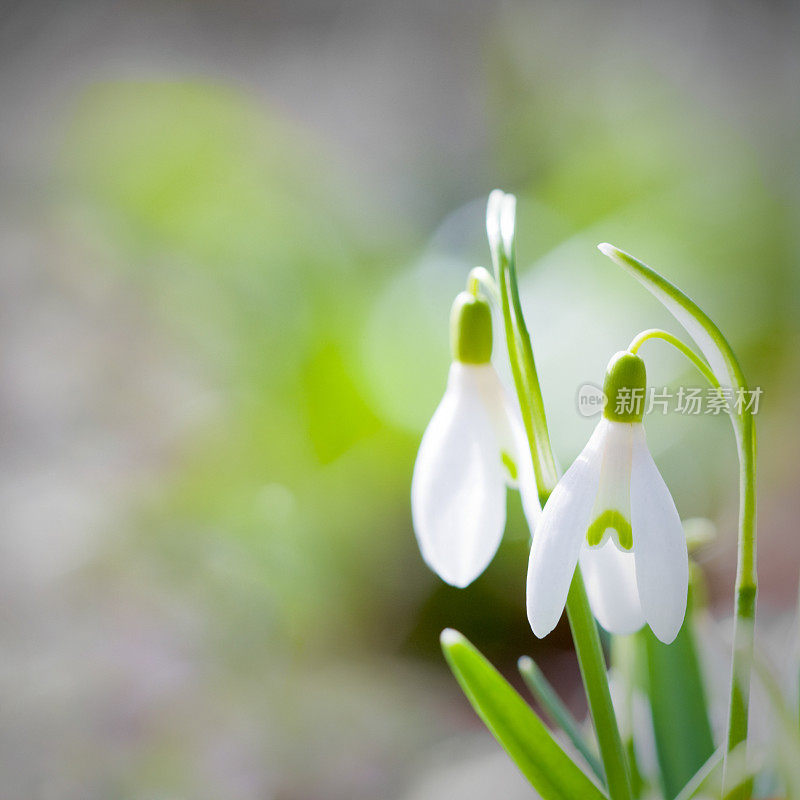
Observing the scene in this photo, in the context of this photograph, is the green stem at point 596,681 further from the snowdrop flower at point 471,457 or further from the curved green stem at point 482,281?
the curved green stem at point 482,281

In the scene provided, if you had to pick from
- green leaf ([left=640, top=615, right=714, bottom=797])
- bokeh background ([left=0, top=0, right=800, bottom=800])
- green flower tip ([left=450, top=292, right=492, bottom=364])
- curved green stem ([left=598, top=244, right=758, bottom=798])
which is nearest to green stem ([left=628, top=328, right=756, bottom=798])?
curved green stem ([left=598, top=244, right=758, bottom=798])

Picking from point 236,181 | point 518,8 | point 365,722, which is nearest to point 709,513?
point 365,722

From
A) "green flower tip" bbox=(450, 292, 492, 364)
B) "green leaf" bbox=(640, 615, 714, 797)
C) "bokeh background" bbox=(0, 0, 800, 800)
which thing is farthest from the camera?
"bokeh background" bbox=(0, 0, 800, 800)

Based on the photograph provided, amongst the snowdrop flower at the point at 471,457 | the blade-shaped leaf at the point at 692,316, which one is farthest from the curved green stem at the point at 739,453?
the snowdrop flower at the point at 471,457

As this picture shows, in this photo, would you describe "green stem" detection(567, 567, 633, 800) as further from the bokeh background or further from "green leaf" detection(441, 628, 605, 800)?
the bokeh background

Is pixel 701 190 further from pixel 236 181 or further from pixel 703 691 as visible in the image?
pixel 703 691

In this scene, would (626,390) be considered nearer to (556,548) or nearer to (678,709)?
(556,548)
